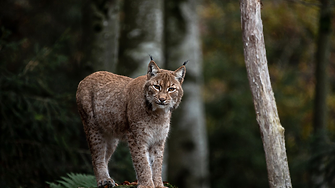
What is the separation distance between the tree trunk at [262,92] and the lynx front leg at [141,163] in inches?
59.1

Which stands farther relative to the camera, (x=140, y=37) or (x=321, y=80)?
(x=321, y=80)

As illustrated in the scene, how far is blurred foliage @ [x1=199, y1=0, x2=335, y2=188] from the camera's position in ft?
53.9

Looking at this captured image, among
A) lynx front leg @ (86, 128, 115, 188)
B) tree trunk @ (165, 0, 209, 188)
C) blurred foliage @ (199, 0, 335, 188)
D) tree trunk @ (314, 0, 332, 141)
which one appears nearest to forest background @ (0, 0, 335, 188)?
blurred foliage @ (199, 0, 335, 188)

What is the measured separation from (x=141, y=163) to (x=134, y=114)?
0.58 meters

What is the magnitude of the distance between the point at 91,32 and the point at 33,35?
822cm

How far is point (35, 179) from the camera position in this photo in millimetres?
7254

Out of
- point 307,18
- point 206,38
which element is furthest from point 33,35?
point 307,18

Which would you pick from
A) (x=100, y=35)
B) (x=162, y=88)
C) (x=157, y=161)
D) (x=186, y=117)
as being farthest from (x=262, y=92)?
(x=186, y=117)

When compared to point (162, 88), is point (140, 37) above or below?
above

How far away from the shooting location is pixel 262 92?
16.8 ft

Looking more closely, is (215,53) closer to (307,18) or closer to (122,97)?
(307,18)

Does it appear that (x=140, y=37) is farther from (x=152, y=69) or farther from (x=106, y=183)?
(x=106, y=183)

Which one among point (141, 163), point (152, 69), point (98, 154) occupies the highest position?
point (152, 69)

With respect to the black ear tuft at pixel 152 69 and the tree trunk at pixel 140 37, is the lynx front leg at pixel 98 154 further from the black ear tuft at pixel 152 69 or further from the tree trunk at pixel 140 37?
the tree trunk at pixel 140 37
